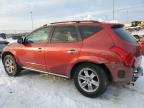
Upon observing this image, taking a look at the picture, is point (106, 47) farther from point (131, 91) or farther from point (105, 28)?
point (131, 91)

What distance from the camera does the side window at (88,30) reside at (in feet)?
17.0

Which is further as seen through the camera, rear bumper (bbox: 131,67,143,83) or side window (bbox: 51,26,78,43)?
side window (bbox: 51,26,78,43)

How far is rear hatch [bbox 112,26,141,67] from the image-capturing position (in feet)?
15.8

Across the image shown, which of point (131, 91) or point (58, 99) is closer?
point (58, 99)

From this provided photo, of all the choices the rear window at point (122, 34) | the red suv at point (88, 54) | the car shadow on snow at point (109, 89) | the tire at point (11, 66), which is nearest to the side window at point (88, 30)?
the red suv at point (88, 54)

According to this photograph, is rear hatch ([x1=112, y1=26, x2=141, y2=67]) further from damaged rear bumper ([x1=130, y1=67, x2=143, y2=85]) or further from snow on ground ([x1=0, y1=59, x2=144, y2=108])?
snow on ground ([x1=0, y1=59, x2=144, y2=108])

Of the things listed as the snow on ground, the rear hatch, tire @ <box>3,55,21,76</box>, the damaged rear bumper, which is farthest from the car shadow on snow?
the rear hatch

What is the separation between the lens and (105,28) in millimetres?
5098

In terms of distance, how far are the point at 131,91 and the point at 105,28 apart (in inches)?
73.0

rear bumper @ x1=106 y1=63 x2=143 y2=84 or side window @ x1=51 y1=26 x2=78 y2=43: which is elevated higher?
side window @ x1=51 y1=26 x2=78 y2=43

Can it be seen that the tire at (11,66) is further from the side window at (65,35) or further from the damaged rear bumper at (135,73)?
the damaged rear bumper at (135,73)

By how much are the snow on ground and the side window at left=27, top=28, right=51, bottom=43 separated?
3.98 feet

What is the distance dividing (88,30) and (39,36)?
1.68 m

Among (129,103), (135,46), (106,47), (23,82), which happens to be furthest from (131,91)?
(23,82)
